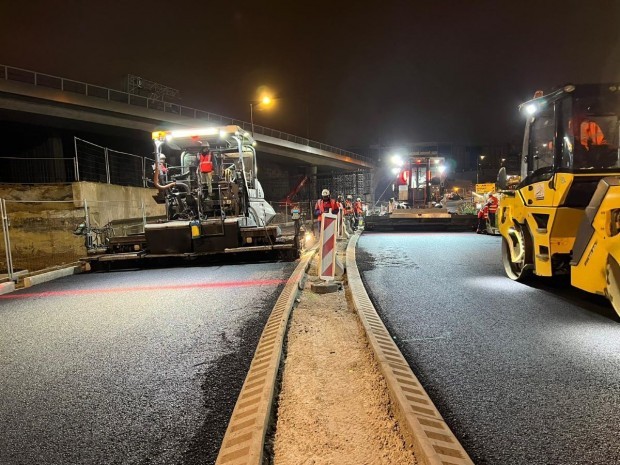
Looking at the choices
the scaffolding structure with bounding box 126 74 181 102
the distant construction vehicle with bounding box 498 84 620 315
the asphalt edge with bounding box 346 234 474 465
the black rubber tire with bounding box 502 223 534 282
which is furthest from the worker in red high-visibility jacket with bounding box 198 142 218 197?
the scaffolding structure with bounding box 126 74 181 102

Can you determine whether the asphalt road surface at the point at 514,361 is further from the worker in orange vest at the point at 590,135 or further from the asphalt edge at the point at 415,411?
the worker in orange vest at the point at 590,135

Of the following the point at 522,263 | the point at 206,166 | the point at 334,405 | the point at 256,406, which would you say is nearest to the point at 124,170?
the point at 206,166

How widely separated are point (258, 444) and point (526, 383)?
219cm

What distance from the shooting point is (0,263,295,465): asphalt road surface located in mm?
2553

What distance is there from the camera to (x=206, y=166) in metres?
10.3

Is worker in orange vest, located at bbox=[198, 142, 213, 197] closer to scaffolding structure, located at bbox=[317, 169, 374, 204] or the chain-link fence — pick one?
the chain-link fence

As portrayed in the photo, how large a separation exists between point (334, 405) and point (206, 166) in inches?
334

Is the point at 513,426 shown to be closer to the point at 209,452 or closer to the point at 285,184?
the point at 209,452

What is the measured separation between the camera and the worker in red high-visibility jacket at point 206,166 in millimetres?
10375

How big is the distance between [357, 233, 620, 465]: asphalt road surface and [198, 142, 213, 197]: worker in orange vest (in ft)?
18.0

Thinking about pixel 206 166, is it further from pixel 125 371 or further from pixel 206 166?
pixel 125 371

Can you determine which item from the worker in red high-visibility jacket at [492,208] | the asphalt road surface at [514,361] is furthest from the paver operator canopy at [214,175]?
the worker in red high-visibility jacket at [492,208]

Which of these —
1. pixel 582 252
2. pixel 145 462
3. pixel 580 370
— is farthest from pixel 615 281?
pixel 145 462

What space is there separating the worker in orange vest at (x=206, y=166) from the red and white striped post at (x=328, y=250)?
196 inches
